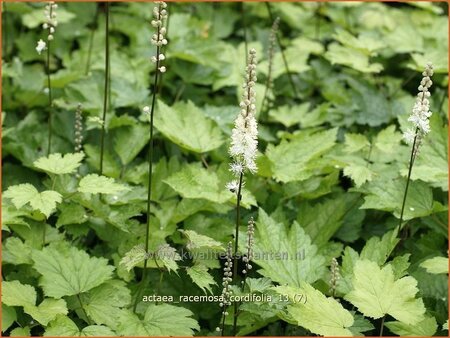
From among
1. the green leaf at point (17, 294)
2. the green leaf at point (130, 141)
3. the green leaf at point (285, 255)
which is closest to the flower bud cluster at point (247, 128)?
the green leaf at point (285, 255)

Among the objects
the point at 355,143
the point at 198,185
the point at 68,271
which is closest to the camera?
the point at 68,271

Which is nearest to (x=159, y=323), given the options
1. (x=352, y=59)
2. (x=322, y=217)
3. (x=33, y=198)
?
(x=33, y=198)

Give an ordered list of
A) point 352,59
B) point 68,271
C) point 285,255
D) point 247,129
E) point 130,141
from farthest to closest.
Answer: point 352,59, point 130,141, point 285,255, point 68,271, point 247,129

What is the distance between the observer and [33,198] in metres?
3.03

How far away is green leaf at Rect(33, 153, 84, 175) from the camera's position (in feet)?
10.8

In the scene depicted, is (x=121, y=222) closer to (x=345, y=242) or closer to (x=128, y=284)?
(x=128, y=284)

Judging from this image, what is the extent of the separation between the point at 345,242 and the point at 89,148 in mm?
1704

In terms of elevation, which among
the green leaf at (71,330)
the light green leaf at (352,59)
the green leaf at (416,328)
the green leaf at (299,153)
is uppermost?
the light green leaf at (352,59)

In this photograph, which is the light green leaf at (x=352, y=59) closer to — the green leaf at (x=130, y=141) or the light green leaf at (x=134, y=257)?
the green leaf at (x=130, y=141)

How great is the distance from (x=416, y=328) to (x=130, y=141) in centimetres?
217

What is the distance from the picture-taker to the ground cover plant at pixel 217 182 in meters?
2.96

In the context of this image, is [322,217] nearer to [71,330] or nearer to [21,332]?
[71,330]

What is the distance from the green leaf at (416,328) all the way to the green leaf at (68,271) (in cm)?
138

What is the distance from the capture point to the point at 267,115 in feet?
15.8
